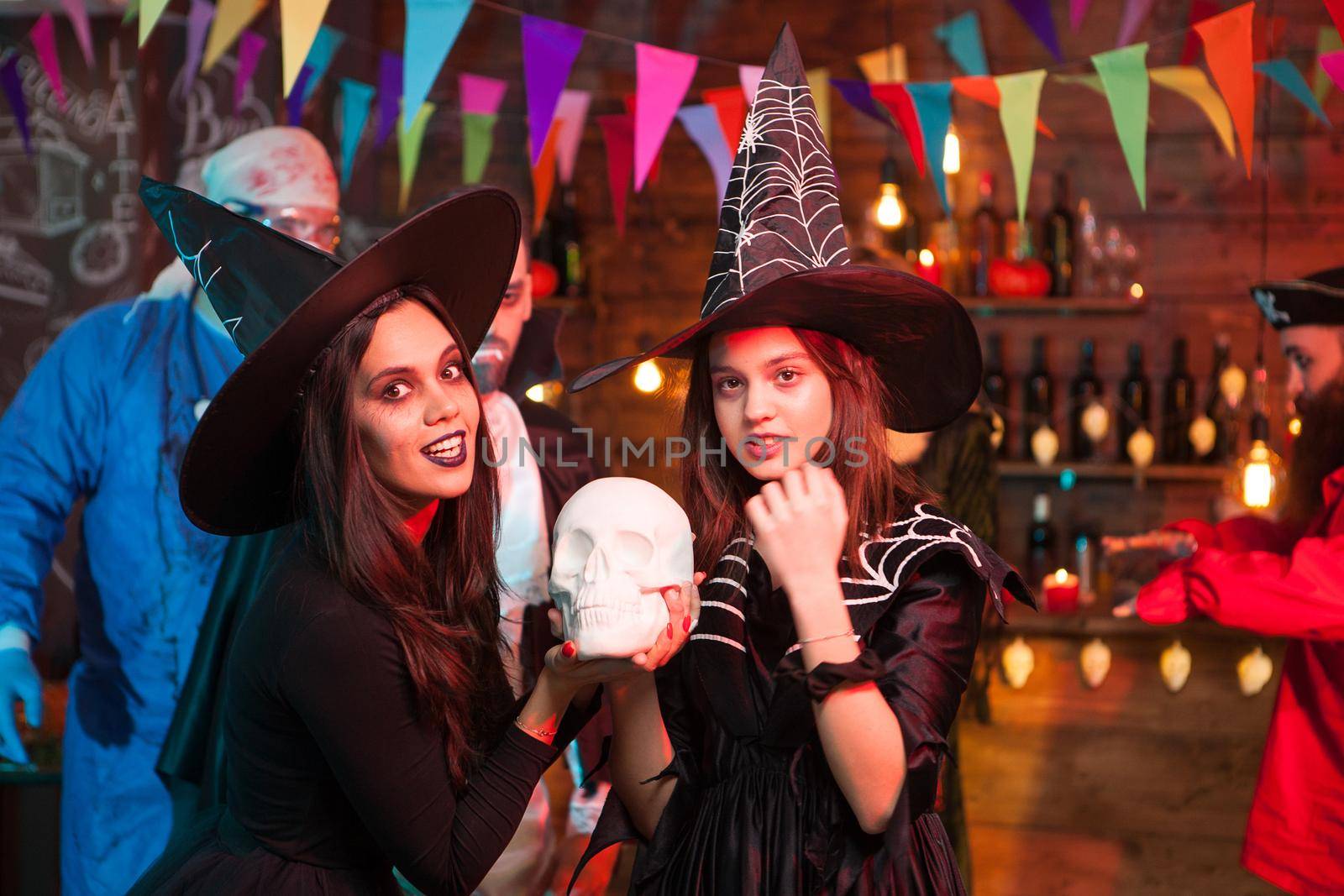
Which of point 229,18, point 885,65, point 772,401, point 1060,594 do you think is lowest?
point 1060,594

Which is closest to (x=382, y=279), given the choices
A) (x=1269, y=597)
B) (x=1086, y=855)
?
(x=1269, y=597)

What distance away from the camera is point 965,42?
415 centimetres

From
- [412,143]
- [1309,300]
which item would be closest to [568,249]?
[412,143]

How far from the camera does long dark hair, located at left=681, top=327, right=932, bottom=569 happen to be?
152 centimetres

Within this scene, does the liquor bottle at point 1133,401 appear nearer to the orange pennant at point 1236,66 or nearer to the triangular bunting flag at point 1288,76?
the triangular bunting flag at point 1288,76

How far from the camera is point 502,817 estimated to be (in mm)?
1439

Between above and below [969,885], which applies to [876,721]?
above

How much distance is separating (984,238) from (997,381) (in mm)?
499

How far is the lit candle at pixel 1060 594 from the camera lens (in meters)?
3.76

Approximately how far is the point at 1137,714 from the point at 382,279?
3.38 m

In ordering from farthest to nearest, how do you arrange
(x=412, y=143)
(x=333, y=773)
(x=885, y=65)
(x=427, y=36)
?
(x=885, y=65) < (x=412, y=143) < (x=427, y=36) < (x=333, y=773)

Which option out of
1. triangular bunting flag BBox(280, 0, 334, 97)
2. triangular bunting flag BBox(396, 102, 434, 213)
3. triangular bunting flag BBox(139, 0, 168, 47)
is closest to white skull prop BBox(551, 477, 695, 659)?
triangular bunting flag BBox(280, 0, 334, 97)

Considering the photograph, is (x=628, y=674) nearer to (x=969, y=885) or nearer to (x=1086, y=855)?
(x=969, y=885)

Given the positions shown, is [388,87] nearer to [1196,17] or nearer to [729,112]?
[729,112]
